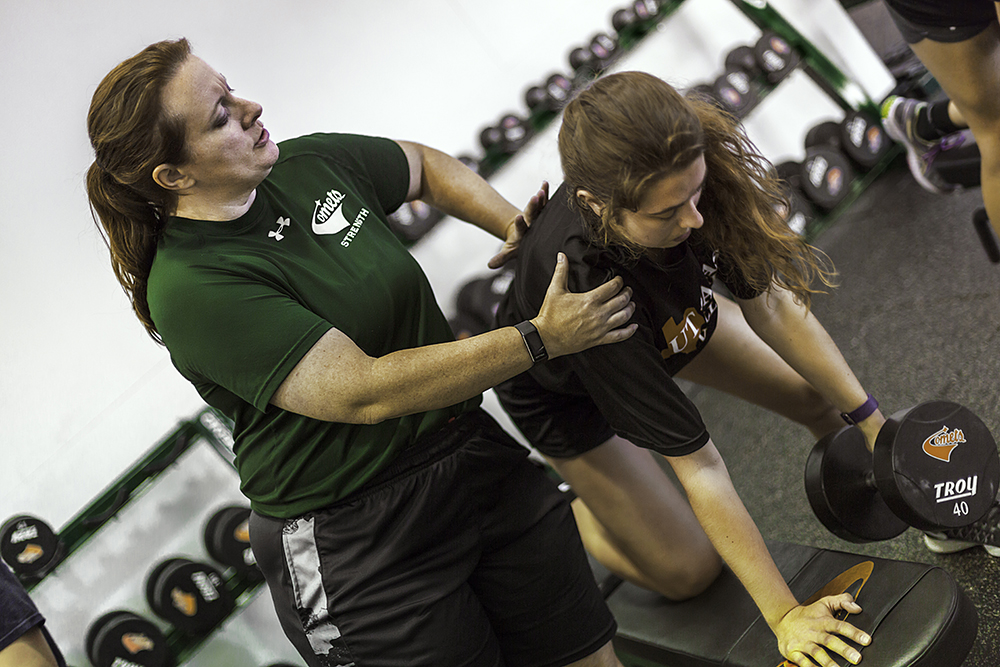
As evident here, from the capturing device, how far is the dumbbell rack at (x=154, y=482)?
7.05ft

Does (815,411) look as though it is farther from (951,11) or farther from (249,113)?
(249,113)

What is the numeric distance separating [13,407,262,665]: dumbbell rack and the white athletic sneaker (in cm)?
220

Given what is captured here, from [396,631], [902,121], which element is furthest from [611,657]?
[902,121]

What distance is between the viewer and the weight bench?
45.9 inches

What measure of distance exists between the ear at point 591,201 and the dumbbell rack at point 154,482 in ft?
4.73

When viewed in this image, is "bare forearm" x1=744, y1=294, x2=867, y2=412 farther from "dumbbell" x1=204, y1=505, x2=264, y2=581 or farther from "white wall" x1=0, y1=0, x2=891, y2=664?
"dumbbell" x1=204, y1=505, x2=264, y2=581

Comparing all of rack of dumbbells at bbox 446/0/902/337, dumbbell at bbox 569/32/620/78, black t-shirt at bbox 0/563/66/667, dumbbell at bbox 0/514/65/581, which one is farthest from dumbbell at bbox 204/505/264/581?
dumbbell at bbox 569/32/620/78

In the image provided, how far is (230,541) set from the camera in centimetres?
226

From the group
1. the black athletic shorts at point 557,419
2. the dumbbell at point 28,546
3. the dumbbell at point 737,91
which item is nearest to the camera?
the black athletic shorts at point 557,419

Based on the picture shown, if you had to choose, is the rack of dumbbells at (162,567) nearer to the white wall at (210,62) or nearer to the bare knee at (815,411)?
the white wall at (210,62)

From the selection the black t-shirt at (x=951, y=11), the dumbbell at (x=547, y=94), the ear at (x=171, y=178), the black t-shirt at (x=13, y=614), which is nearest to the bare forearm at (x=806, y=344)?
the black t-shirt at (x=951, y=11)

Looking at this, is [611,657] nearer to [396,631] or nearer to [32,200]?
[396,631]

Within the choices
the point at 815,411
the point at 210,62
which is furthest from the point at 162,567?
the point at 815,411

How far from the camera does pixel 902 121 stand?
2.68 metres
